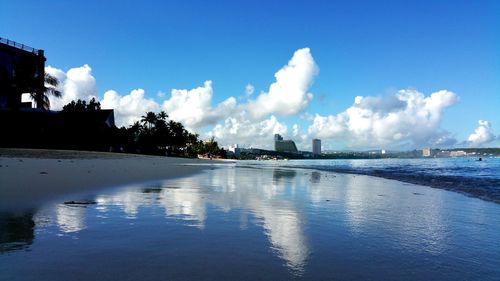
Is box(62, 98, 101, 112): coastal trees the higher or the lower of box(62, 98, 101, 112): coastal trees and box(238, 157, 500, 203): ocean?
the higher

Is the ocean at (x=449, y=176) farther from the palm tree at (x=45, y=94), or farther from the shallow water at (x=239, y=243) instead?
the palm tree at (x=45, y=94)

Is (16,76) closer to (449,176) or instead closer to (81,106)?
(81,106)

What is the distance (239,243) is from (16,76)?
57709mm

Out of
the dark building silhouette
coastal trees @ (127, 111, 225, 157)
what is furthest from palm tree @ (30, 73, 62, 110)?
coastal trees @ (127, 111, 225, 157)

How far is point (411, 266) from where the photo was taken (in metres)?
4.19

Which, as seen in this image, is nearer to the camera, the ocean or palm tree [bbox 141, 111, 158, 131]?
the ocean

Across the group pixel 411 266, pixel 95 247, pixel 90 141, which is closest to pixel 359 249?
pixel 411 266

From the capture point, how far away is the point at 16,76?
50.9 metres

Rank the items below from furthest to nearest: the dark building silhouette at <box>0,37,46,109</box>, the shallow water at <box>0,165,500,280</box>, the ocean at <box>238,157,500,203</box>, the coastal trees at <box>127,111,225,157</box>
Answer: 1. the coastal trees at <box>127,111,225,157</box>
2. the dark building silhouette at <box>0,37,46,109</box>
3. the ocean at <box>238,157,500,203</box>
4. the shallow water at <box>0,165,500,280</box>

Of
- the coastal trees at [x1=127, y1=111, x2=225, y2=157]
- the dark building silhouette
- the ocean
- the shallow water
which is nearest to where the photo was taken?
the shallow water

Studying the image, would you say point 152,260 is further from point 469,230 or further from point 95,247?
point 469,230

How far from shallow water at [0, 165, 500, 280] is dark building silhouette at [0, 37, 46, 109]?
5183cm

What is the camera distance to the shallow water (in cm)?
379

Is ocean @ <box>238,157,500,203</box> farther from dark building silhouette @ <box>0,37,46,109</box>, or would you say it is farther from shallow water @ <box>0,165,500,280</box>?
dark building silhouette @ <box>0,37,46,109</box>
